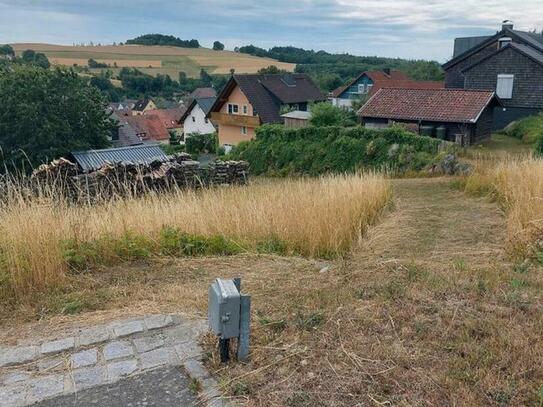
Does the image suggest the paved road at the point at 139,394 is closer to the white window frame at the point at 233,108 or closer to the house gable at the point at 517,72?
the house gable at the point at 517,72

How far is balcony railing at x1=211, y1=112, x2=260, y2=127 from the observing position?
32.5 metres

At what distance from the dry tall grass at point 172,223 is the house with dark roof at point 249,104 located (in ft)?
87.3

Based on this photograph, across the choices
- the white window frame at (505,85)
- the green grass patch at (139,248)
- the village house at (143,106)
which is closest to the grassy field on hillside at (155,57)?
the village house at (143,106)

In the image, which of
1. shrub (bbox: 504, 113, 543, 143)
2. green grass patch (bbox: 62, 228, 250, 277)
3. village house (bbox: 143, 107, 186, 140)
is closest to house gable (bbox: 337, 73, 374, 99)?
village house (bbox: 143, 107, 186, 140)

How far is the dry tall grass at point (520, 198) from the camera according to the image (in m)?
4.74

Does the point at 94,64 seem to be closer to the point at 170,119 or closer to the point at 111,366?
the point at 170,119

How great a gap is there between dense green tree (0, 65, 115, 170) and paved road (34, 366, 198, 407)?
2494 cm

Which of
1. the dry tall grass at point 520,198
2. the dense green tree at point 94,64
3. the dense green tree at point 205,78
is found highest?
the dense green tree at point 94,64

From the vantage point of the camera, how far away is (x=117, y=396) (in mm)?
2406

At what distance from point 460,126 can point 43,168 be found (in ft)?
54.5

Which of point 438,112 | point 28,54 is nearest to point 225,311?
point 438,112

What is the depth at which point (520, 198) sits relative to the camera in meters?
6.28

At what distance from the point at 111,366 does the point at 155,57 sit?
96214mm

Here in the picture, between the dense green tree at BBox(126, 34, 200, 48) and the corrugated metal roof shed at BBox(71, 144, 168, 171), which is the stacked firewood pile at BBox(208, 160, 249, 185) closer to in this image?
the corrugated metal roof shed at BBox(71, 144, 168, 171)
